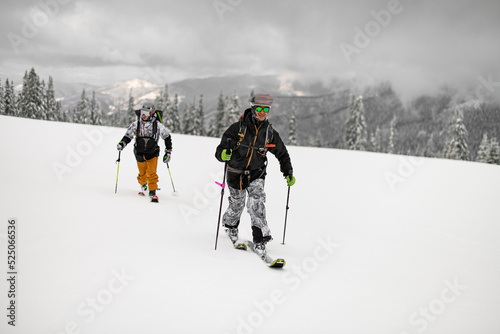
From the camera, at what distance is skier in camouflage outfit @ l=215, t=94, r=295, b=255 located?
5.83 meters

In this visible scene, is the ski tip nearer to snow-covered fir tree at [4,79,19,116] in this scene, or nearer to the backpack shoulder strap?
the backpack shoulder strap

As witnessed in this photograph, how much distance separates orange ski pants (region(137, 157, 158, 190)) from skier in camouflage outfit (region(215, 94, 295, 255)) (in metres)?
4.08

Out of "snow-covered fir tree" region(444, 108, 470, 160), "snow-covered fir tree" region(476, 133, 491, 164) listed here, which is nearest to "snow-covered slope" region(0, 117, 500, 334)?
"snow-covered fir tree" region(444, 108, 470, 160)

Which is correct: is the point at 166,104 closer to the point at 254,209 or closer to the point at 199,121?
the point at 199,121

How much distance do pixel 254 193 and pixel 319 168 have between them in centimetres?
1327

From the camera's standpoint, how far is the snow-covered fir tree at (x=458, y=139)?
48625 millimetres

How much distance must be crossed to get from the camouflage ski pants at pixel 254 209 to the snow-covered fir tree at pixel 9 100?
2904 inches

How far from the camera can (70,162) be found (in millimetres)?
13742

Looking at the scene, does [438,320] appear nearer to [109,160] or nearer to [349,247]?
[349,247]

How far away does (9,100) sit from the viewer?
6556 centimetres

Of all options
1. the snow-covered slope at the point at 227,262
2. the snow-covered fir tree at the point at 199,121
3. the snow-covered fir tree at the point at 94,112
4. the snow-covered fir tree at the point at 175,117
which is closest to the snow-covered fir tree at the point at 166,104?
the snow-covered fir tree at the point at 175,117

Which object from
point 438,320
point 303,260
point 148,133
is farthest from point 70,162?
point 438,320

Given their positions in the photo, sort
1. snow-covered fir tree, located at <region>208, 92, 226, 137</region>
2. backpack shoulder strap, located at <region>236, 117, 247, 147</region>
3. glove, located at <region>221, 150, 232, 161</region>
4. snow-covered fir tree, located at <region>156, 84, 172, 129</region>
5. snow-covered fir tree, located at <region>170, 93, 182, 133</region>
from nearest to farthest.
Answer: glove, located at <region>221, 150, 232, 161</region>, backpack shoulder strap, located at <region>236, 117, 247, 147</region>, snow-covered fir tree, located at <region>208, 92, 226, 137</region>, snow-covered fir tree, located at <region>156, 84, 172, 129</region>, snow-covered fir tree, located at <region>170, 93, 182, 133</region>

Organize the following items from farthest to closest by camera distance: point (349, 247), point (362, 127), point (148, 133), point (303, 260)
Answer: point (362, 127), point (148, 133), point (349, 247), point (303, 260)
